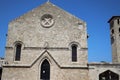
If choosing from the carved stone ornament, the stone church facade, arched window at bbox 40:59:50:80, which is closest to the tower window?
the stone church facade

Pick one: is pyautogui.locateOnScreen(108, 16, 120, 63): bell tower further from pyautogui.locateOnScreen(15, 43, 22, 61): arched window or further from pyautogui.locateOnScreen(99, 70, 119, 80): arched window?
pyautogui.locateOnScreen(15, 43, 22, 61): arched window

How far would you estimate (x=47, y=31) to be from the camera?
25250 millimetres

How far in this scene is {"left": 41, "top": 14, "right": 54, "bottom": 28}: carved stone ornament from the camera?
1006 inches

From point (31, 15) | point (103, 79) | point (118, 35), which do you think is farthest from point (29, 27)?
point (118, 35)

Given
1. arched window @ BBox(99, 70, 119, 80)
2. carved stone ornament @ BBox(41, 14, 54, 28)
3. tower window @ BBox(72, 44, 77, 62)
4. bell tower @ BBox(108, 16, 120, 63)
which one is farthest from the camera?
bell tower @ BBox(108, 16, 120, 63)

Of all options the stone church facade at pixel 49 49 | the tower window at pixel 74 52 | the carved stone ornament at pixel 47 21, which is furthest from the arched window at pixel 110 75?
the carved stone ornament at pixel 47 21

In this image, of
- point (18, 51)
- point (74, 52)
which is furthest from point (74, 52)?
point (18, 51)

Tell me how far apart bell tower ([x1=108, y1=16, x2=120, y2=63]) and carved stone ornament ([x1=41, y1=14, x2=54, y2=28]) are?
1879 cm

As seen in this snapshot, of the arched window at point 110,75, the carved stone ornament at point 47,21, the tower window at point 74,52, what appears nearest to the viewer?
the tower window at point 74,52

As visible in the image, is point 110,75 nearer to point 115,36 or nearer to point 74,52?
point 74,52

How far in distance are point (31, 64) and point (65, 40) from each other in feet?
15.5

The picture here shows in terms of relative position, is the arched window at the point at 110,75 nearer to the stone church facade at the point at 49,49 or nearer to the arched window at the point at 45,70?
the stone church facade at the point at 49,49

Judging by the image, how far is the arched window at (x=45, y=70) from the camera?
2372 centimetres

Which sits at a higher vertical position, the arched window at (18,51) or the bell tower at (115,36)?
the bell tower at (115,36)
